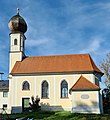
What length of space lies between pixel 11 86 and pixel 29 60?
5551 millimetres

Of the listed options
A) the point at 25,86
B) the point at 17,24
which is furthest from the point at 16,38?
the point at 25,86

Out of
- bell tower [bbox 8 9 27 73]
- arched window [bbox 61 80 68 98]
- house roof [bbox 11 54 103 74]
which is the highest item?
bell tower [bbox 8 9 27 73]

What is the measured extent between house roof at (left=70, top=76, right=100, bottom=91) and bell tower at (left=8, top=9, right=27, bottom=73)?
38.0ft

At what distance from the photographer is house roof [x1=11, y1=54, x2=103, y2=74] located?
3841 cm

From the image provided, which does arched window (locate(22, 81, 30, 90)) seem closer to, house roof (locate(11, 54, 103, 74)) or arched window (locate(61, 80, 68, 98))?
house roof (locate(11, 54, 103, 74))

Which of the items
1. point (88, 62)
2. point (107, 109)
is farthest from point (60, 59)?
point (107, 109)

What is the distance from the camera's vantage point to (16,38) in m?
43.0

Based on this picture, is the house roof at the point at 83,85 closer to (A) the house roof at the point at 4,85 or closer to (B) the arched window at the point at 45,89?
(B) the arched window at the point at 45,89

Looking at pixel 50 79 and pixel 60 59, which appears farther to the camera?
pixel 60 59

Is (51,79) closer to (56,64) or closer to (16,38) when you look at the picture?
(56,64)

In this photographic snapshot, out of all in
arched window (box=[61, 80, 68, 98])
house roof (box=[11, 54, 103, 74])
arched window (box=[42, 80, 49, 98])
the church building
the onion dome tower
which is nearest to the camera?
the church building

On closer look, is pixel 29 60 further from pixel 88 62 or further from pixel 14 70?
pixel 88 62

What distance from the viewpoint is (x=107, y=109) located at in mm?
40156

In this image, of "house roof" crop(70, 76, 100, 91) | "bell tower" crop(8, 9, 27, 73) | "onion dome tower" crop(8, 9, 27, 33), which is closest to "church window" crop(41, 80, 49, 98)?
"house roof" crop(70, 76, 100, 91)
